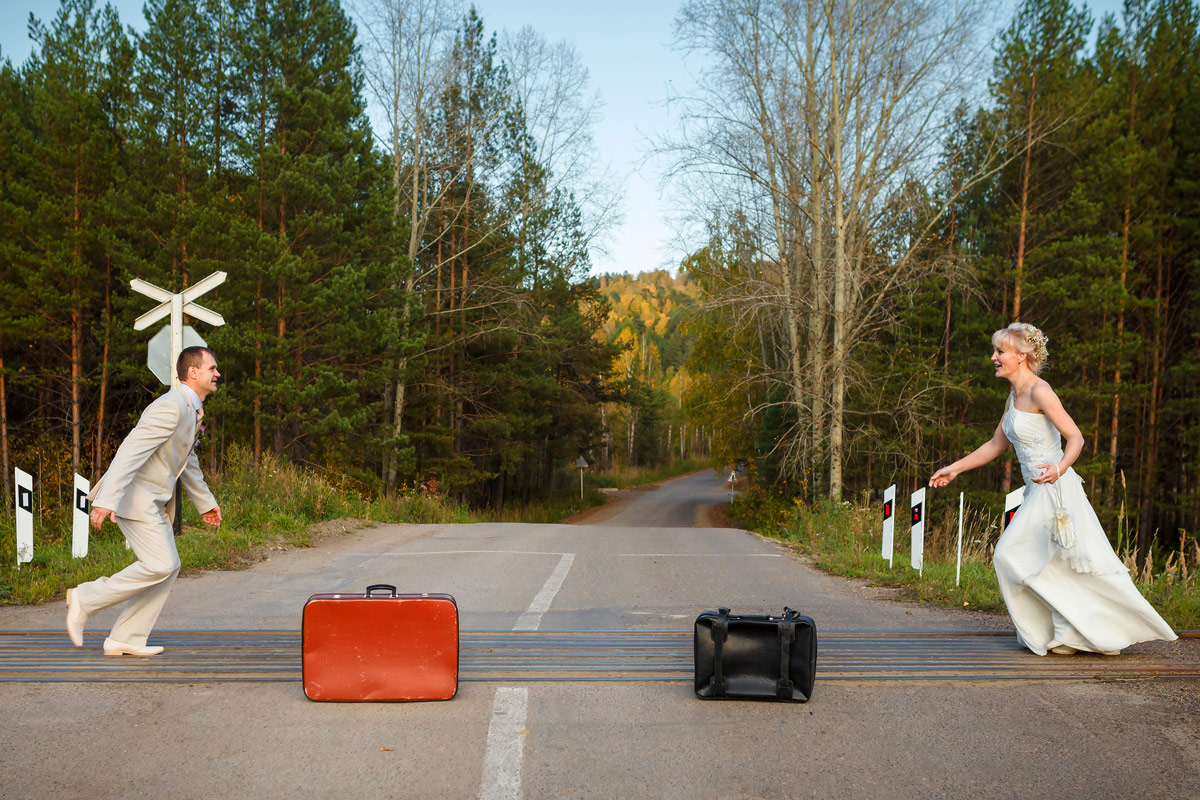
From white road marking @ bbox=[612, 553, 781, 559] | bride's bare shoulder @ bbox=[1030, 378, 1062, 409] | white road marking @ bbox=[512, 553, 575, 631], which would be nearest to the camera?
bride's bare shoulder @ bbox=[1030, 378, 1062, 409]

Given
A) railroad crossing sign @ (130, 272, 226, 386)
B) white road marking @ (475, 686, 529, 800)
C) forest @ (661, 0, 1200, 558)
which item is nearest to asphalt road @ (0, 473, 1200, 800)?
white road marking @ (475, 686, 529, 800)

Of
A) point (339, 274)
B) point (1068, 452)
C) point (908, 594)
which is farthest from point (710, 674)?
point (339, 274)

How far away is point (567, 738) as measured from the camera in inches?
161

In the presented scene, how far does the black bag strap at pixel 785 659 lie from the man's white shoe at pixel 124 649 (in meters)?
3.86

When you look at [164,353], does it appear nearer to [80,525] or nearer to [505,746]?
[80,525]

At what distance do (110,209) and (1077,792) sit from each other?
87.2 ft

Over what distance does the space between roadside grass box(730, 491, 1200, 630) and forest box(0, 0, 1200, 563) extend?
13.2 ft

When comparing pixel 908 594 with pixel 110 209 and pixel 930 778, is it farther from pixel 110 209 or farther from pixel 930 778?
pixel 110 209

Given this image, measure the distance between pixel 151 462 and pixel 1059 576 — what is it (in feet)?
19.1

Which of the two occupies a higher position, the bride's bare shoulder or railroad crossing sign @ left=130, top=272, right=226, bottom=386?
railroad crossing sign @ left=130, top=272, right=226, bottom=386

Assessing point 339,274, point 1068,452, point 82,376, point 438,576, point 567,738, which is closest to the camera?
point 567,738

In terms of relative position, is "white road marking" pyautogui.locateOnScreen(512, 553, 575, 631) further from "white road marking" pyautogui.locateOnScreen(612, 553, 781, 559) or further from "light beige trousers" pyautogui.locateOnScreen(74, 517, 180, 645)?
"light beige trousers" pyautogui.locateOnScreen(74, 517, 180, 645)

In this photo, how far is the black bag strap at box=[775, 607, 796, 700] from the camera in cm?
462

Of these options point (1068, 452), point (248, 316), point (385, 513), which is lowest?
point (385, 513)
